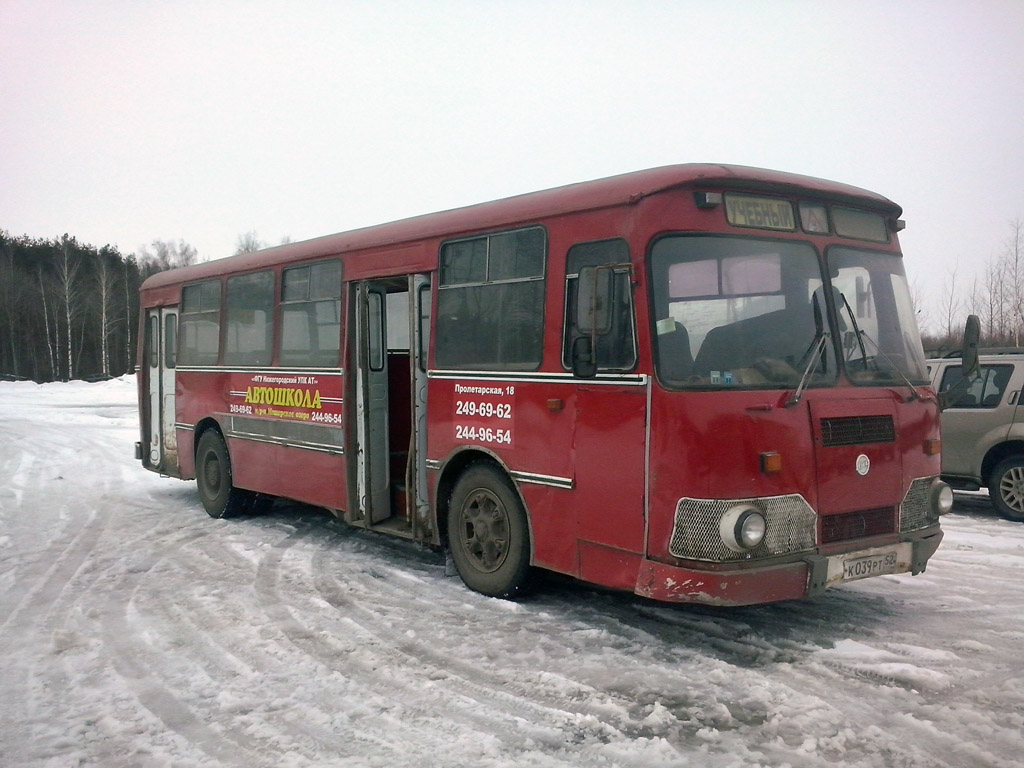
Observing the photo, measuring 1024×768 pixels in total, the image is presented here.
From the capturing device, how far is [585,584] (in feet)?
23.1

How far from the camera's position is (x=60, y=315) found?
66562 mm

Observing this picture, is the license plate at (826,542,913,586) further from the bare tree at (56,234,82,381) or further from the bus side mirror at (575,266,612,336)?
the bare tree at (56,234,82,381)

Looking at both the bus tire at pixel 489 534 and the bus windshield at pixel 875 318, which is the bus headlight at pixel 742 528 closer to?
the bus windshield at pixel 875 318

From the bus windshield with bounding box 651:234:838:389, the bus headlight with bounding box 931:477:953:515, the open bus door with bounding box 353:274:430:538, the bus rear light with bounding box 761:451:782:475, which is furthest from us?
the open bus door with bounding box 353:274:430:538

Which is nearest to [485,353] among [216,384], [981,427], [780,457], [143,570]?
[780,457]

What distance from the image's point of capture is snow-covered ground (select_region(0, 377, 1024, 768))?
158 inches

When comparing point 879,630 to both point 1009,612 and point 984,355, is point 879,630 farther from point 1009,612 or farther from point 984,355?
point 984,355

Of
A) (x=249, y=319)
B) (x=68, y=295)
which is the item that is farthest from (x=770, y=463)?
(x=68, y=295)

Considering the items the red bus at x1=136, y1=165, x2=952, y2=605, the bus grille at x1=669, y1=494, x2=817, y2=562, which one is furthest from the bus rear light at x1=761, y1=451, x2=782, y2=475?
the bus grille at x1=669, y1=494, x2=817, y2=562

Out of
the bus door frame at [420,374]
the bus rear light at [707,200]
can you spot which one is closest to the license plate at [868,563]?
the bus rear light at [707,200]

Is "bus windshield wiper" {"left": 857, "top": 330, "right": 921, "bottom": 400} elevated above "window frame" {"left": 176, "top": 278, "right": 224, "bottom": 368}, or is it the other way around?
"window frame" {"left": 176, "top": 278, "right": 224, "bottom": 368}

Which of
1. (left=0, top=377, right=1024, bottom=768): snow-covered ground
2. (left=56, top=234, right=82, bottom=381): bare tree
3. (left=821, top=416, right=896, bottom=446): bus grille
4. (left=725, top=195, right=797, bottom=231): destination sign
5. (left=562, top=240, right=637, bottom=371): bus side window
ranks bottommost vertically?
(left=0, top=377, right=1024, bottom=768): snow-covered ground

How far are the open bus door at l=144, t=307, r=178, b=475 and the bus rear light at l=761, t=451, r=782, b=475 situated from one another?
9.03 meters

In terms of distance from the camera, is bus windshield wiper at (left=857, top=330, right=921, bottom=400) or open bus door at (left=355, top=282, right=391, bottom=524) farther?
open bus door at (left=355, top=282, right=391, bottom=524)
